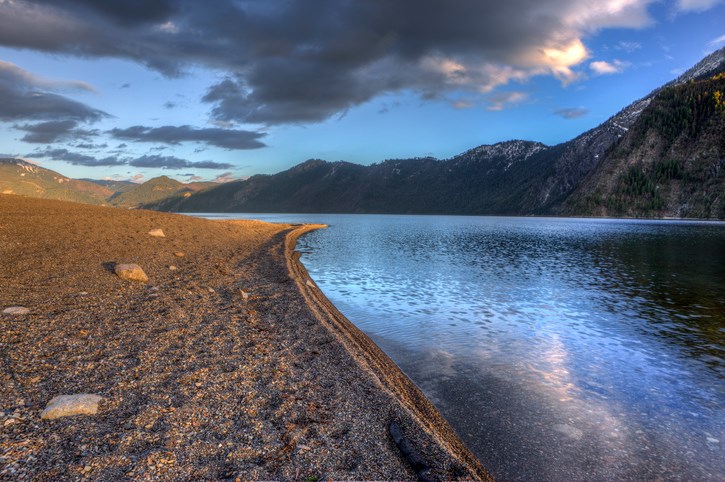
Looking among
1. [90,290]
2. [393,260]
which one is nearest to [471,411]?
[90,290]

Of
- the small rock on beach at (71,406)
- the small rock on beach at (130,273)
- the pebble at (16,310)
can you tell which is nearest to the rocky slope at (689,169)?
the small rock on beach at (130,273)

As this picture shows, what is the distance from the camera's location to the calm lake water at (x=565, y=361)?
8.70m

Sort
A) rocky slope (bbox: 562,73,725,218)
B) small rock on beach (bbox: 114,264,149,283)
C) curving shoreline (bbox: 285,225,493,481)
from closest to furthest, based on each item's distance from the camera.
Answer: curving shoreline (bbox: 285,225,493,481)
small rock on beach (bbox: 114,264,149,283)
rocky slope (bbox: 562,73,725,218)

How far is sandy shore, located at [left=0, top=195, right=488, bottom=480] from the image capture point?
628 centimetres

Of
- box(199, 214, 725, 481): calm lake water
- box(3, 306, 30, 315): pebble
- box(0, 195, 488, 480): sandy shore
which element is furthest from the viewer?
box(3, 306, 30, 315): pebble

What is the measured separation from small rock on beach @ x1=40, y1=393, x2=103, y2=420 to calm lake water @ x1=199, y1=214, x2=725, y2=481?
8.43 meters

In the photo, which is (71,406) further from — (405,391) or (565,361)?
(565,361)

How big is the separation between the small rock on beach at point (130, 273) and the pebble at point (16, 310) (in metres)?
6.15

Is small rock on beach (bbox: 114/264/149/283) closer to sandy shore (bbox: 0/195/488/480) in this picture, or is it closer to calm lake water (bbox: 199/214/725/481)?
sandy shore (bbox: 0/195/488/480)

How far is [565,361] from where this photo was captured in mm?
14352

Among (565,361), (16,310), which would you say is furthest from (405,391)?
(16,310)

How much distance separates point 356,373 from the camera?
10812 mm

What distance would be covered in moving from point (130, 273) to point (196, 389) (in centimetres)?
1367

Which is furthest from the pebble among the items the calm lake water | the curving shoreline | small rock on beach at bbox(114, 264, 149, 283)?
the calm lake water
